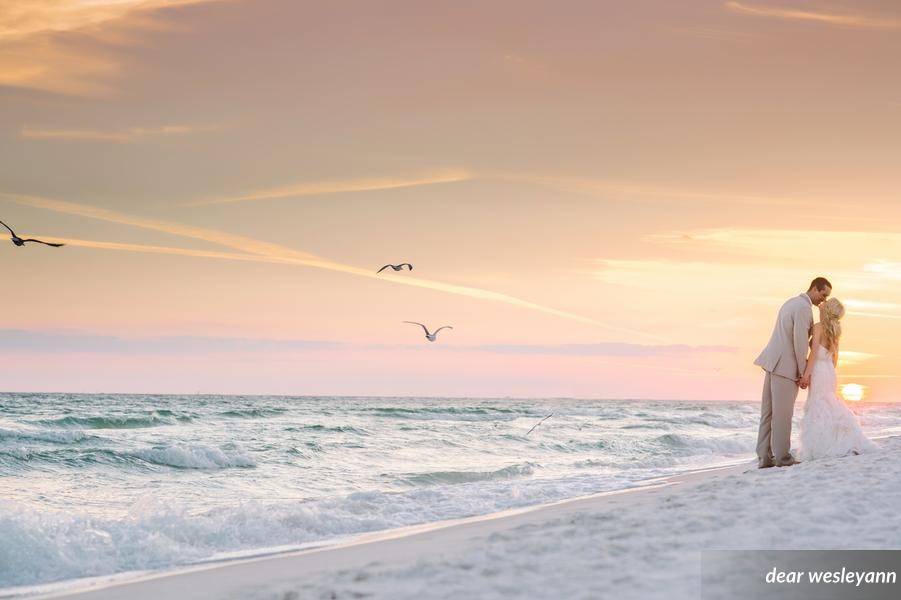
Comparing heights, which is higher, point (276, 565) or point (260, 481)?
point (276, 565)

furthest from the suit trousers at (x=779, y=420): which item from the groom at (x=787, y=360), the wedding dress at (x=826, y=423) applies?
the wedding dress at (x=826, y=423)

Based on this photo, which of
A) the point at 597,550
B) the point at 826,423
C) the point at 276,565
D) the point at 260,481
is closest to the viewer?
the point at 597,550

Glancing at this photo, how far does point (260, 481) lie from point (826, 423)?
31.4ft

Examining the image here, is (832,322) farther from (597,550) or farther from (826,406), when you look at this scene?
(597,550)

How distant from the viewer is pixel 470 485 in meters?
13.1

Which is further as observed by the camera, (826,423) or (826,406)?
(826,423)

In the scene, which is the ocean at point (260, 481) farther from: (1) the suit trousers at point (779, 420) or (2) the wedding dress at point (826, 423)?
(2) the wedding dress at point (826, 423)

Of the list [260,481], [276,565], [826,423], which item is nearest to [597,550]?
[276,565]

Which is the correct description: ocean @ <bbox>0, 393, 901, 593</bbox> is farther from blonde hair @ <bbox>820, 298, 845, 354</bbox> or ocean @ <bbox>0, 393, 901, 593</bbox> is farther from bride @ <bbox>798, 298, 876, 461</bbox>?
blonde hair @ <bbox>820, 298, 845, 354</bbox>

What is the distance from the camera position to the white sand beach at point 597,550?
4574mm

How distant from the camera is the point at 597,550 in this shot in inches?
205

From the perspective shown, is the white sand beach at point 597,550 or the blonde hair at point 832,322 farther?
the blonde hair at point 832,322

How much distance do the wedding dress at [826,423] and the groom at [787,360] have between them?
19cm

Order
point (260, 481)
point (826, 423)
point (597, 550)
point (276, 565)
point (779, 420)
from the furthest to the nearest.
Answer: point (260, 481)
point (826, 423)
point (779, 420)
point (276, 565)
point (597, 550)
